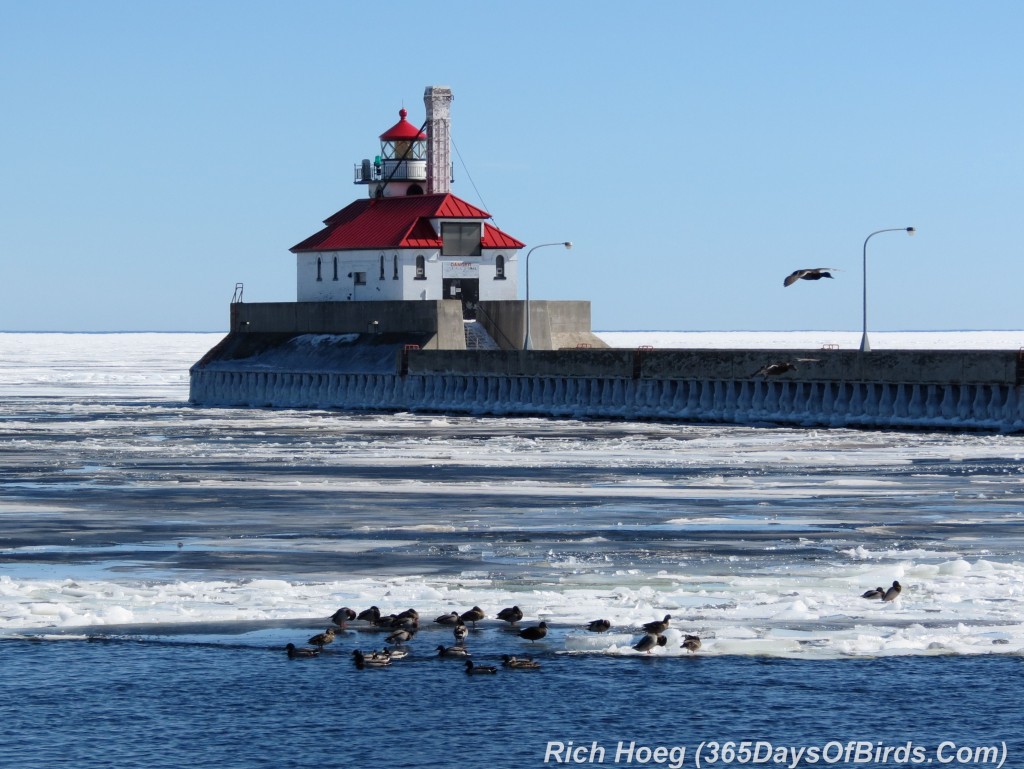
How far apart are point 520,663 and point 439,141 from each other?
6454 cm

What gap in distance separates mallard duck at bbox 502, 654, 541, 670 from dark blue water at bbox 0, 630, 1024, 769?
0.13 meters

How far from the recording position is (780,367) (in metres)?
57.7

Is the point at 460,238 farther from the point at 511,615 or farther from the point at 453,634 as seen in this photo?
the point at 453,634

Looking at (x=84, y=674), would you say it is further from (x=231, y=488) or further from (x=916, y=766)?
(x=231, y=488)

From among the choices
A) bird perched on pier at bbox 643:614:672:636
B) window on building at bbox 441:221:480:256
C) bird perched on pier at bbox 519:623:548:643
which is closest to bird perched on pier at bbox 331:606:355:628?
bird perched on pier at bbox 519:623:548:643

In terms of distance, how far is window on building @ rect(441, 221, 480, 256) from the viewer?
7725 cm

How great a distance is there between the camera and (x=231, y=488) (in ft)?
117

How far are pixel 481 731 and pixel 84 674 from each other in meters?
4.21

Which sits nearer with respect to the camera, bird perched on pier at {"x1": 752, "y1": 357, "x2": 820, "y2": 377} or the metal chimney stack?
bird perched on pier at {"x1": 752, "y1": 357, "x2": 820, "y2": 377}

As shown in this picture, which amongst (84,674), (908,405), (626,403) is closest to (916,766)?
(84,674)

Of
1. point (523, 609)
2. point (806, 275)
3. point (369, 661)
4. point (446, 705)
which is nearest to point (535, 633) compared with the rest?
point (369, 661)

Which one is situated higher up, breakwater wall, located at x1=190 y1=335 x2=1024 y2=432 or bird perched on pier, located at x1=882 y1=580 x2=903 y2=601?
breakwater wall, located at x1=190 y1=335 x2=1024 y2=432

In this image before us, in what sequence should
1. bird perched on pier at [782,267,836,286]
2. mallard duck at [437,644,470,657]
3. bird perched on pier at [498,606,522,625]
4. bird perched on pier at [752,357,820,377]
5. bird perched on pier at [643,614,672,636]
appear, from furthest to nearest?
bird perched on pier at [752,357,820,377] → bird perched on pier at [782,267,836,286] → bird perched on pier at [498,606,522,625] → bird perched on pier at [643,614,672,636] → mallard duck at [437,644,470,657]

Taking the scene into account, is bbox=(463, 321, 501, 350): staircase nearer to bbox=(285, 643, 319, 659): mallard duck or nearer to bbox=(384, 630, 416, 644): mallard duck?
bbox=(384, 630, 416, 644): mallard duck
